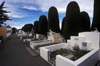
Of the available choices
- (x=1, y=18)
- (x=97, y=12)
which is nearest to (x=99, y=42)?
(x=97, y=12)

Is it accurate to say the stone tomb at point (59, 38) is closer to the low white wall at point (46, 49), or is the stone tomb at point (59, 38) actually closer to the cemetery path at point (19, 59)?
the low white wall at point (46, 49)

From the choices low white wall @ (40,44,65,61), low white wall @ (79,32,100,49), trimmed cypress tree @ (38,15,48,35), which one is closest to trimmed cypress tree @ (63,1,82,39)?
low white wall @ (79,32,100,49)

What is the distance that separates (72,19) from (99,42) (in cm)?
403

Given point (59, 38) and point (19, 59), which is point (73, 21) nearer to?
point (59, 38)

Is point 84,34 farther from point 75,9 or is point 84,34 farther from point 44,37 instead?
point 44,37

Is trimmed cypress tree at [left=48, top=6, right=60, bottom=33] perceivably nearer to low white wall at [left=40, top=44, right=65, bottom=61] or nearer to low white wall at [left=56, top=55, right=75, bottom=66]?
low white wall at [left=40, top=44, right=65, bottom=61]

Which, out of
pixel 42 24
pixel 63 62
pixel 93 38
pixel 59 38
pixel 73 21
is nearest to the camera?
pixel 63 62

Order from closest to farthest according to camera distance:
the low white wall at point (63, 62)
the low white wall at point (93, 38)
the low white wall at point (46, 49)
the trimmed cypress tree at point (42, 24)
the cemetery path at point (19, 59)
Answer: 1. the low white wall at point (63, 62)
2. the cemetery path at point (19, 59)
3. the low white wall at point (93, 38)
4. the low white wall at point (46, 49)
5. the trimmed cypress tree at point (42, 24)

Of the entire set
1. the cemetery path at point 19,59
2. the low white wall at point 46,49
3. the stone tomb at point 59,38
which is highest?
the stone tomb at point 59,38

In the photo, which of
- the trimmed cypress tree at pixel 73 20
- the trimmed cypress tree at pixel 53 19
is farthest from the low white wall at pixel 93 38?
the trimmed cypress tree at pixel 53 19

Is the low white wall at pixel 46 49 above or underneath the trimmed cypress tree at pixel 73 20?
underneath

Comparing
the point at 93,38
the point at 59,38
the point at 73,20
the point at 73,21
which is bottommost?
the point at 59,38

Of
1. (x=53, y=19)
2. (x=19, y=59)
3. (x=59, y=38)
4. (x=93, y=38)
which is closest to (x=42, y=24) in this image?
(x=53, y=19)

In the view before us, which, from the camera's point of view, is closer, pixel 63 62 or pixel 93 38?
pixel 63 62
